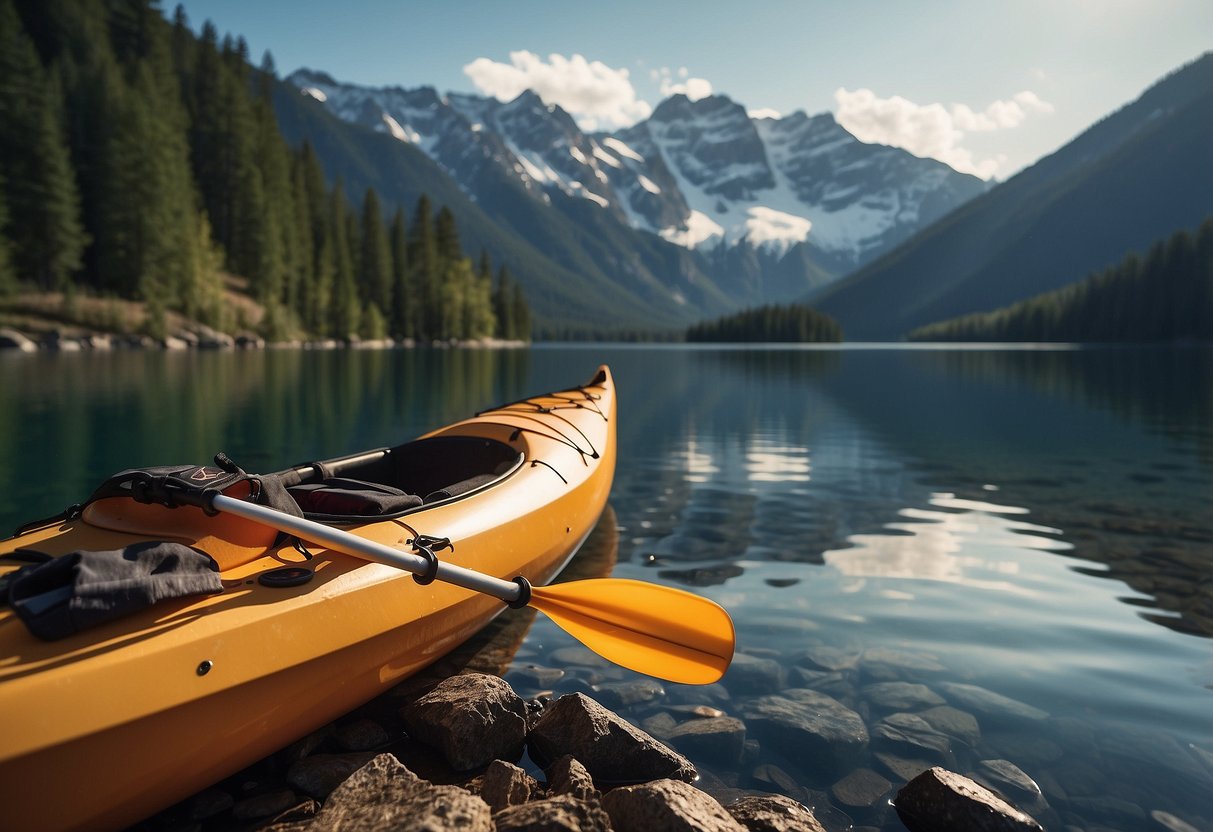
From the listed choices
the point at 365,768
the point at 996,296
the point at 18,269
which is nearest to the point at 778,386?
the point at 365,768

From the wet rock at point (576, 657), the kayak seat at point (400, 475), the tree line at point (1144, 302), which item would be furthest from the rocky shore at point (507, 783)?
the tree line at point (1144, 302)

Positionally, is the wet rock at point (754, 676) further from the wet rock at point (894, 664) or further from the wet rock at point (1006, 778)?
the wet rock at point (1006, 778)

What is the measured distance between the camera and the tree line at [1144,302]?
277 ft

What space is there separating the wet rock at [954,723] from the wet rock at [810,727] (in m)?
0.47

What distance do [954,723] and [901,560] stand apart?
3621 mm

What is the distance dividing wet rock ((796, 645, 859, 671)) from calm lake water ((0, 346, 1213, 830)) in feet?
0.07

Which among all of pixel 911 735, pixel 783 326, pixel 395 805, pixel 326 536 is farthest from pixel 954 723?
pixel 783 326

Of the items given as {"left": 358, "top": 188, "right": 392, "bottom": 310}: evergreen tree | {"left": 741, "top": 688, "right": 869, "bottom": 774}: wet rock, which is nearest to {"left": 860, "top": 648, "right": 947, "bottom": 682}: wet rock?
{"left": 741, "top": 688, "right": 869, "bottom": 774}: wet rock

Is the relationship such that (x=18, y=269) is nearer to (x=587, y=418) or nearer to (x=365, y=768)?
(x=587, y=418)

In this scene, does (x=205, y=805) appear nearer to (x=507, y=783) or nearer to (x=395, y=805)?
(x=395, y=805)

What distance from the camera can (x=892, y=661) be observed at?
5453 millimetres

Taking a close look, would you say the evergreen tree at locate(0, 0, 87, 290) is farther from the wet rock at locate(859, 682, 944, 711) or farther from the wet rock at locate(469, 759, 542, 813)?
the wet rock at locate(859, 682, 944, 711)

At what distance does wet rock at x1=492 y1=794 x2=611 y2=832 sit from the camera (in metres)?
2.95

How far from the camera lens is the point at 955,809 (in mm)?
3471
